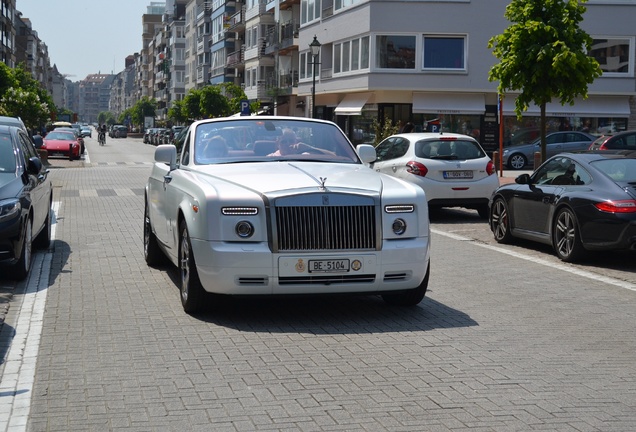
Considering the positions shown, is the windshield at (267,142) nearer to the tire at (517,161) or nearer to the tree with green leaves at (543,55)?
the tree with green leaves at (543,55)

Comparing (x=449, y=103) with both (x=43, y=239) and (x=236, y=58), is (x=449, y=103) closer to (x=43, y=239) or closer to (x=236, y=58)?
(x=43, y=239)

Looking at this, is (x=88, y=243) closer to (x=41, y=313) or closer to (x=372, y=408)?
(x=41, y=313)

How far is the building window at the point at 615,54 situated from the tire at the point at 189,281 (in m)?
43.1

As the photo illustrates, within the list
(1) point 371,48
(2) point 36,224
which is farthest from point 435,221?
(1) point 371,48

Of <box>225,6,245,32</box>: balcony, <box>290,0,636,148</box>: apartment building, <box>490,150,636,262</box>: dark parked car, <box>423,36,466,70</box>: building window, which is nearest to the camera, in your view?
<box>490,150,636,262</box>: dark parked car

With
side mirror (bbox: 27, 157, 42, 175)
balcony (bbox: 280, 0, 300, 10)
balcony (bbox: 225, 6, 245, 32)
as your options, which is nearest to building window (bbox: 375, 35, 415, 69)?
balcony (bbox: 280, 0, 300, 10)

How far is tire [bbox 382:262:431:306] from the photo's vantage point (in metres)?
8.40

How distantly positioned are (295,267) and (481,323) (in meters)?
1.58

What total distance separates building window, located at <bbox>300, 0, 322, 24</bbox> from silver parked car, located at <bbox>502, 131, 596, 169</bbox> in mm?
20309

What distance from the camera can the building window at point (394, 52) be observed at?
47969 millimetres

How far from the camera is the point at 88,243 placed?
44.4ft

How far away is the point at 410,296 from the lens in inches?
335

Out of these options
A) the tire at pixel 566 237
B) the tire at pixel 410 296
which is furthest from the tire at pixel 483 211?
the tire at pixel 410 296

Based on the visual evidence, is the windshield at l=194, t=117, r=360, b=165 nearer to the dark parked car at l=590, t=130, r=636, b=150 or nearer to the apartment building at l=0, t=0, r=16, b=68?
the dark parked car at l=590, t=130, r=636, b=150
